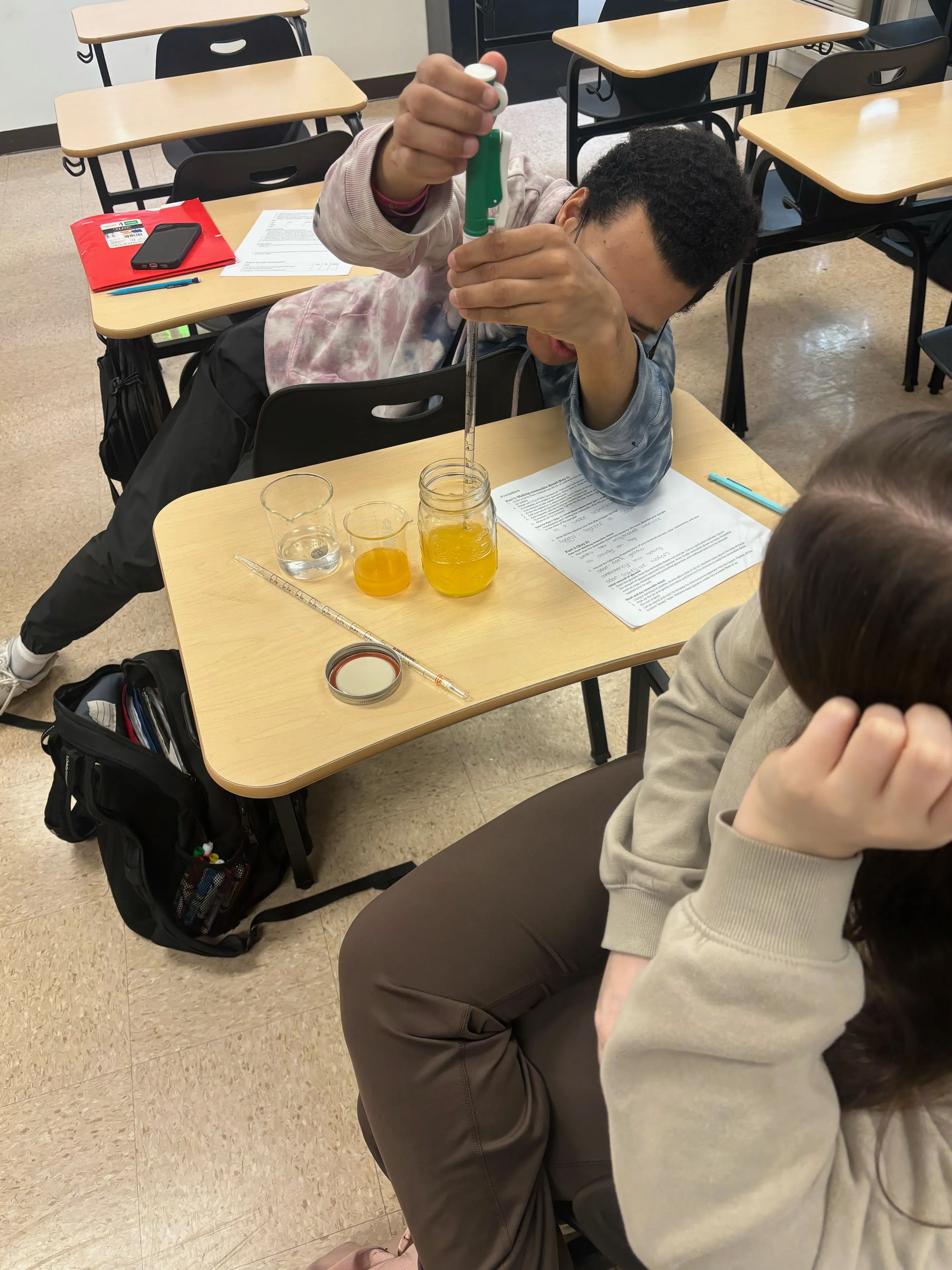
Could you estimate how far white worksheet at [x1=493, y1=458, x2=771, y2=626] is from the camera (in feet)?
3.61

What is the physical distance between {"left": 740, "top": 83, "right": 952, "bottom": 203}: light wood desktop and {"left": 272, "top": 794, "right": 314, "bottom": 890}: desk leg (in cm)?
183

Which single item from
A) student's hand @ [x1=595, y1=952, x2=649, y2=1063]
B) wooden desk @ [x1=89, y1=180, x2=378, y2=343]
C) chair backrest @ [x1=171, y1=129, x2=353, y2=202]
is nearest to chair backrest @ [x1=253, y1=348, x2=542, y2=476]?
wooden desk @ [x1=89, y1=180, x2=378, y2=343]

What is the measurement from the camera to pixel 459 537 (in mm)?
1062

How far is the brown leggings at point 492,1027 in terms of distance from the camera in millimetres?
871

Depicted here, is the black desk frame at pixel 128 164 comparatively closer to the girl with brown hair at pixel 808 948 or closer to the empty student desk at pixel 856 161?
the empty student desk at pixel 856 161

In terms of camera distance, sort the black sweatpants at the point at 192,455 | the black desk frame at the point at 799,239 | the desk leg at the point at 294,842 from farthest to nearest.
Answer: the black desk frame at the point at 799,239, the black sweatpants at the point at 192,455, the desk leg at the point at 294,842

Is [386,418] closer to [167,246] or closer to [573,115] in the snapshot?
[167,246]

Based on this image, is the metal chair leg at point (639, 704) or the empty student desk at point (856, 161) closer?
the metal chair leg at point (639, 704)

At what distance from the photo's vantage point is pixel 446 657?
1.03m

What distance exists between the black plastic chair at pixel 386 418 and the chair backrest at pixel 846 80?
5.17 ft

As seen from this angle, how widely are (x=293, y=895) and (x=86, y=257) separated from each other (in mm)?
1438

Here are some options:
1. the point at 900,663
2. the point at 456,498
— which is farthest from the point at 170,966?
the point at 900,663

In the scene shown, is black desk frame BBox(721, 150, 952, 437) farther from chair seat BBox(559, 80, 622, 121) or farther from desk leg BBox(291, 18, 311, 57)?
desk leg BBox(291, 18, 311, 57)

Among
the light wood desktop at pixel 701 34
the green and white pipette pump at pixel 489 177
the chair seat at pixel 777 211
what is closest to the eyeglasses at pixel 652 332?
the green and white pipette pump at pixel 489 177
